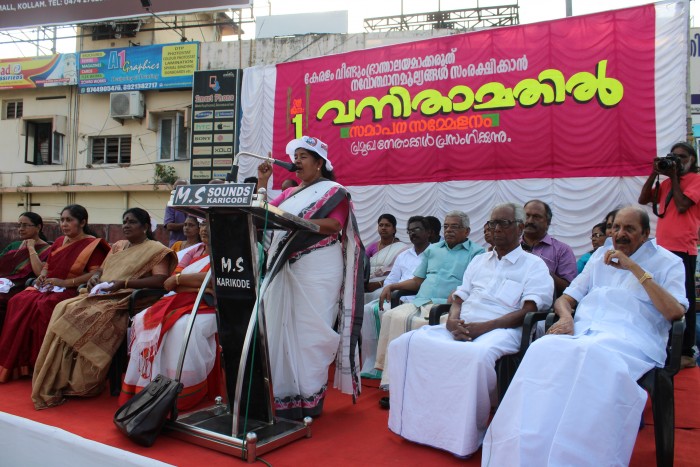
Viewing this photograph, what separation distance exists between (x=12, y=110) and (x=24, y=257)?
13573 mm

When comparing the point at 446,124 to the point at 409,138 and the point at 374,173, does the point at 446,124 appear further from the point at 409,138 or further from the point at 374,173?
the point at 374,173

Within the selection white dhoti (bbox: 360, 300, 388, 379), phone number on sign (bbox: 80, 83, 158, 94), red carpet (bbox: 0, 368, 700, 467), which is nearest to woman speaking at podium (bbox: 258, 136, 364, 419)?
red carpet (bbox: 0, 368, 700, 467)

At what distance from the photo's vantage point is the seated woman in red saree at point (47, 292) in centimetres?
420

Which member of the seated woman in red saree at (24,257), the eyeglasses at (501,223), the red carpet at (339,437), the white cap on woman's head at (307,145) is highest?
the white cap on woman's head at (307,145)

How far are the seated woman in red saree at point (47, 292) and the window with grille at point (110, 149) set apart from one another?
11151 mm

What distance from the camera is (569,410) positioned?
2.21 meters

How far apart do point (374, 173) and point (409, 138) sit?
2.71ft

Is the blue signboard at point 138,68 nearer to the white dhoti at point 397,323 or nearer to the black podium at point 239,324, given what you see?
the white dhoti at point 397,323

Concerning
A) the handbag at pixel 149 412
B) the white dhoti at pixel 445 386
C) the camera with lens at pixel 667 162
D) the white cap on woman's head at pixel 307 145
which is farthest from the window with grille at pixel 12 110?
the camera with lens at pixel 667 162

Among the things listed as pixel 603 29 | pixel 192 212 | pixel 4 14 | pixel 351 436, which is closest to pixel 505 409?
pixel 351 436

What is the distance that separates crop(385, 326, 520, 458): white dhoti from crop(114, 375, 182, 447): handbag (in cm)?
118

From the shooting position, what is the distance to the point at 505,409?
2373mm

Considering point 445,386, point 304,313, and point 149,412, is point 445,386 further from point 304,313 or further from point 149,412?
point 149,412

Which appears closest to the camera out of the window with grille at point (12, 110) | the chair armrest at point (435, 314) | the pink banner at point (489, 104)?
the chair armrest at point (435, 314)
